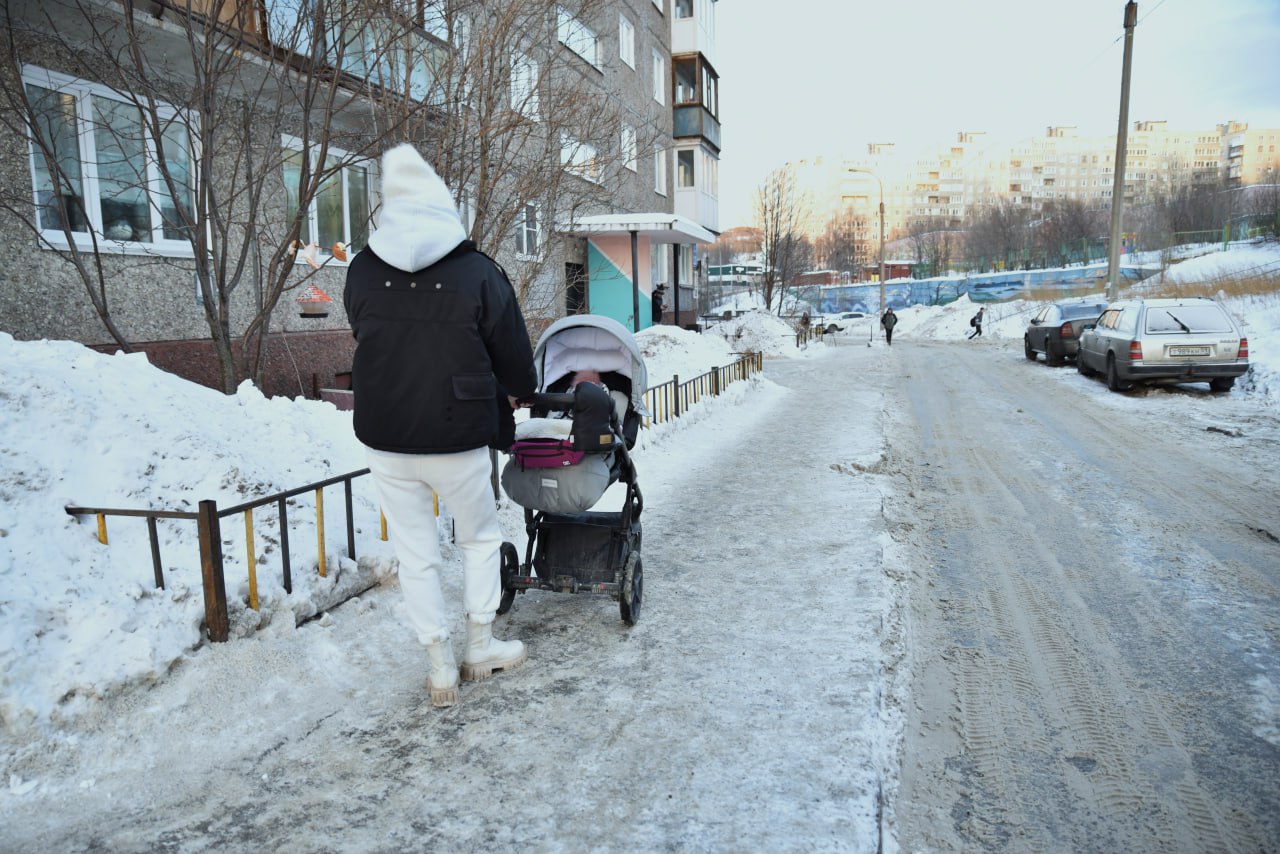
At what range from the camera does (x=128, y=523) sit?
4324mm

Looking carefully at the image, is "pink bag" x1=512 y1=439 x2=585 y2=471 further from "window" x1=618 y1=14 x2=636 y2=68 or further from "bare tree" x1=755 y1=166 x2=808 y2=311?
"bare tree" x1=755 y1=166 x2=808 y2=311

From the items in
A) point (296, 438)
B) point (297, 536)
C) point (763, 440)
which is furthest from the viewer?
point (763, 440)

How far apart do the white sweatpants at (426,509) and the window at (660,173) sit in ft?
81.1

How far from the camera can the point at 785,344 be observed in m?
29.3

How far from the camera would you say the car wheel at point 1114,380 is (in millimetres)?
15628

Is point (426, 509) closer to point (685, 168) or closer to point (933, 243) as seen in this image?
point (685, 168)

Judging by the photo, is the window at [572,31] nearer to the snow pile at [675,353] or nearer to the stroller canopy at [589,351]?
the stroller canopy at [589,351]

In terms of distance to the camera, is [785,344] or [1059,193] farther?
[1059,193]

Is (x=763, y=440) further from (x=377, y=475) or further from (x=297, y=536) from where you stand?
(x=377, y=475)

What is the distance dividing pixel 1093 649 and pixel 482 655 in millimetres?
3093

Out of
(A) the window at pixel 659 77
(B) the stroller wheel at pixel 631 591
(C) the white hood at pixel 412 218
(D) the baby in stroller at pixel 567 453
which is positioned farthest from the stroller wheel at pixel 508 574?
(A) the window at pixel 659 77

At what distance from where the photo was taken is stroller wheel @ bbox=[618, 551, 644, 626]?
14.5ft

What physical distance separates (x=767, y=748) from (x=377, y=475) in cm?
193

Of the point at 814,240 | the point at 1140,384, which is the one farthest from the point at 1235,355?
the point at 814,240
